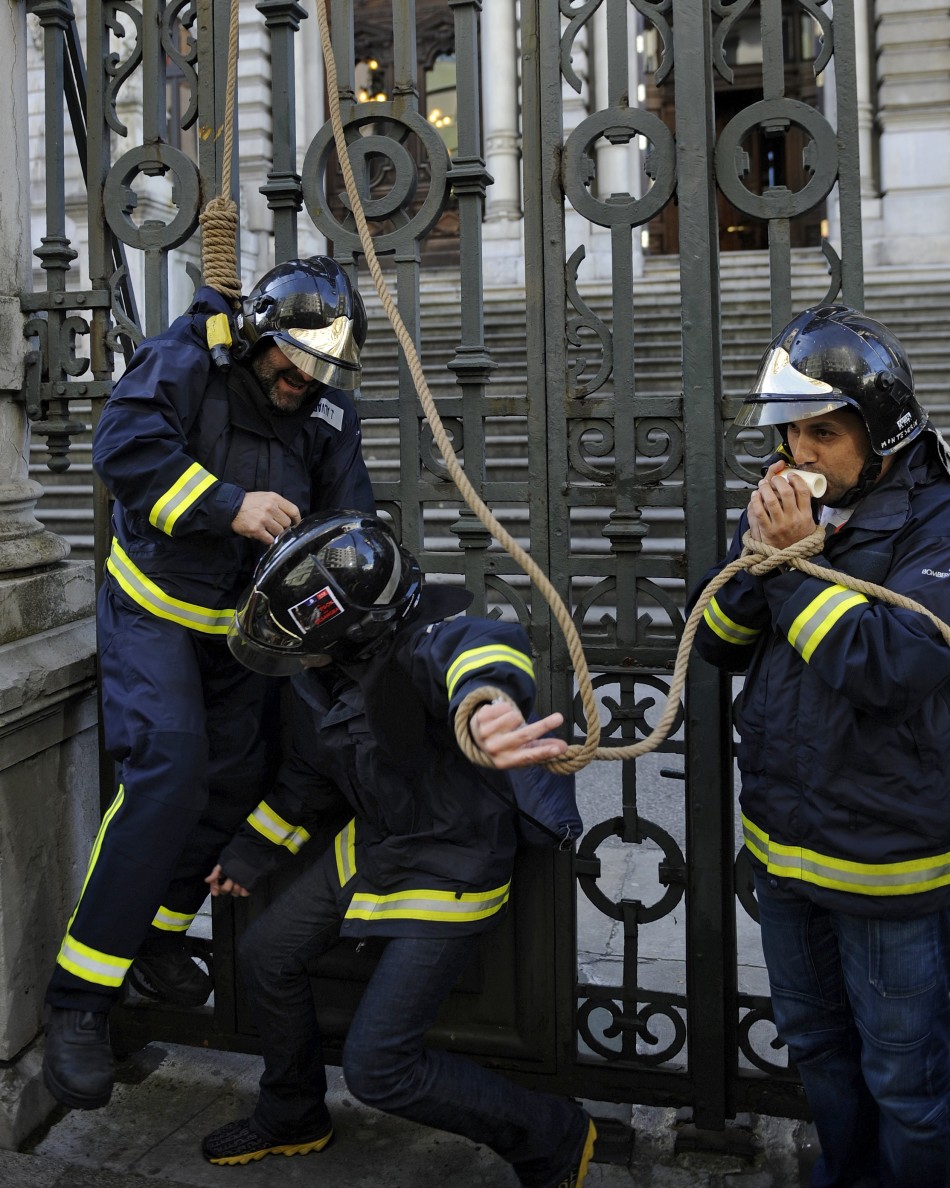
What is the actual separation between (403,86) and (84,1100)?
2.74 meters

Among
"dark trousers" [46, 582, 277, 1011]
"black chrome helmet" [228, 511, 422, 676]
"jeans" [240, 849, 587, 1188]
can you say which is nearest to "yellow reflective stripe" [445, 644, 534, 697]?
"black chrome helmet" [228, 511, 422, 676]

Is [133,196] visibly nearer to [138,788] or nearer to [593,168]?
[593,168]

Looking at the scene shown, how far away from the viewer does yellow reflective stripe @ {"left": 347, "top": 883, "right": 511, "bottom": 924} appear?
2881mm

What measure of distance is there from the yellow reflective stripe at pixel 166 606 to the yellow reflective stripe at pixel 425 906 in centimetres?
79

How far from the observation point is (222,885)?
10.6ft

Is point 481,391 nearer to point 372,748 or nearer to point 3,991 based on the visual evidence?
point 372,748

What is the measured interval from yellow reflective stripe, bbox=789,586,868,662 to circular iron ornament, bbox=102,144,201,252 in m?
2.11

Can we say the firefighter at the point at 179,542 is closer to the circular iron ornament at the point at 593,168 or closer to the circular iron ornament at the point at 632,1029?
the circular iron ornament at the point at 593,168

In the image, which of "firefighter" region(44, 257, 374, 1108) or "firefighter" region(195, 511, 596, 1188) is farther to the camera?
"firefighter" region(44, 257, 374, 1108)

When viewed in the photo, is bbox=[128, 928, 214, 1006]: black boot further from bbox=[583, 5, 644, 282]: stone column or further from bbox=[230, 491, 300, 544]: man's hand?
bbox=[583, 5, 644, 282]: stone column

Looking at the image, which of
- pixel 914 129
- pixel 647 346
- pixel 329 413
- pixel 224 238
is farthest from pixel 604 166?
pixel 329 413

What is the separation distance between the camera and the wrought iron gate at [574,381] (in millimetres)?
3137

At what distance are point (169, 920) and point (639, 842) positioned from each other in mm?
1308

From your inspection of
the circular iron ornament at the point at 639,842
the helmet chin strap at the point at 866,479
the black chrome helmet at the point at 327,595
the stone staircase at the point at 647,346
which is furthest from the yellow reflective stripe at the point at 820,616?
the stone staircase at the point at 647,346
